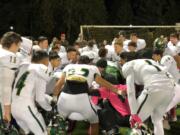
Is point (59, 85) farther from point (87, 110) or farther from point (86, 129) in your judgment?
point (86, 129)

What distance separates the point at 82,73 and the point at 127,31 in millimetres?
12727

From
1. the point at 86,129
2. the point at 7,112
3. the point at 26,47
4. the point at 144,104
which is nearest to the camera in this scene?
the point at 7,112

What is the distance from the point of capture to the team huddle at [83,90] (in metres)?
6.00

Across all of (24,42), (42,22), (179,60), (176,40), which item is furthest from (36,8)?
(24,42)

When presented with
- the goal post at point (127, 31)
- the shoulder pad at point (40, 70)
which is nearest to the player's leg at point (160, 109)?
the shoulder pad at point (40, 70)

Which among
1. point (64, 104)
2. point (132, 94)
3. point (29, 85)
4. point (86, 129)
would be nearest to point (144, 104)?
point (132, 94)

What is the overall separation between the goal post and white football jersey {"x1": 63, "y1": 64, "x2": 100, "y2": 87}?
1060 cm

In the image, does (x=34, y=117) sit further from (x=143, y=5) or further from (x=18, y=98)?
(x=143, y=5)

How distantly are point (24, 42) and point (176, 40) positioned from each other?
5572 mm

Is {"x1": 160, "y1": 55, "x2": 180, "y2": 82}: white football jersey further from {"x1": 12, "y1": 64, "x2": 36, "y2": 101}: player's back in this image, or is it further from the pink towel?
{"x1": 12, "y1": 64, "x2": 36, "y2": 101}: player's back

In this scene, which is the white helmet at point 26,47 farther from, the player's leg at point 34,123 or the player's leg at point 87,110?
the player's leg at point 34,123

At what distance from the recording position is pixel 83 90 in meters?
6.95

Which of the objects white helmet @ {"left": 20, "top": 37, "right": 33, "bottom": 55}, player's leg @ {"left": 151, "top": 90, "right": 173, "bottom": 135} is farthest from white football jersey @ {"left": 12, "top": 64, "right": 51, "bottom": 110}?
player's leg @ {"left": 151, "top": 90, "right": 173, "bottom": 135}

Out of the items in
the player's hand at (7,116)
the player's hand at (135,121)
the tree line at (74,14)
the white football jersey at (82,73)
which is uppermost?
the tree line at (74,14)
